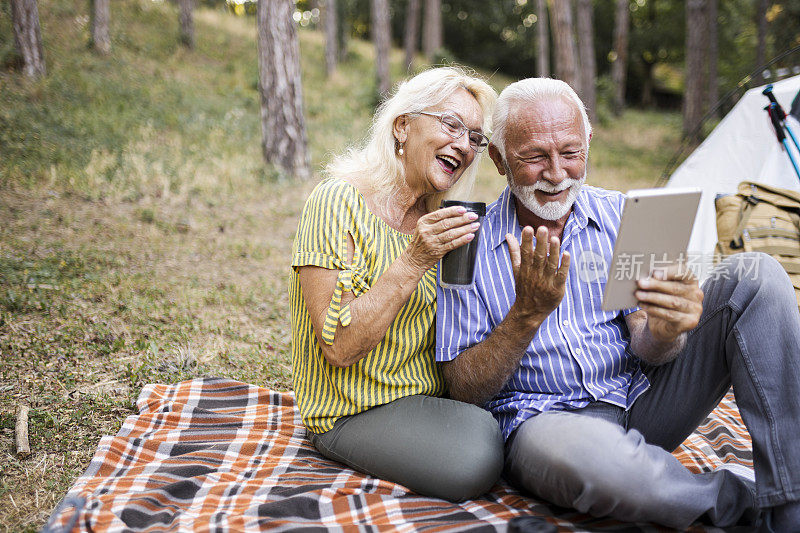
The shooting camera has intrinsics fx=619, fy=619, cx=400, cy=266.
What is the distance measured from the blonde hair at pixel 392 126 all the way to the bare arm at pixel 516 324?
620 millimetres

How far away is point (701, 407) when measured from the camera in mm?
2289

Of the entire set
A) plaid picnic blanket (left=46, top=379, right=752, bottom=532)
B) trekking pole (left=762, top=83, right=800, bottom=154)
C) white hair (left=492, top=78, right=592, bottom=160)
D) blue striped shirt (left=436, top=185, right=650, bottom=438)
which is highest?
trekking pole (left=762, top=83, right=800, bottom=154)

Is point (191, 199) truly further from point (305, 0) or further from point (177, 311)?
point (305, 0)

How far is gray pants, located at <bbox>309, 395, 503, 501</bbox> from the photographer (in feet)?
7.18

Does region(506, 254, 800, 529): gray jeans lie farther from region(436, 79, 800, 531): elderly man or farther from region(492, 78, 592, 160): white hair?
region(492, 78, 592, 160): white hair

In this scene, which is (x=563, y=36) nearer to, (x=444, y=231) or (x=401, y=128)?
(x=401, y=128)

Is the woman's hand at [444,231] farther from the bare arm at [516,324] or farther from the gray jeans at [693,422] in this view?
the gray jeans at [693,422]

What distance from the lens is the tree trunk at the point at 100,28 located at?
38.2 feet

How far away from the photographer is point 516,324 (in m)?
2.08

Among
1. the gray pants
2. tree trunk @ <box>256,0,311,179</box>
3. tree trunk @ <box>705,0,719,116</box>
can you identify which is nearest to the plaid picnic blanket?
the gray pants

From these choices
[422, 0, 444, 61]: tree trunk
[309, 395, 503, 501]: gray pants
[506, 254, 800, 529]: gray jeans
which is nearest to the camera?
[506, 254, 800, 529]: gray jeans

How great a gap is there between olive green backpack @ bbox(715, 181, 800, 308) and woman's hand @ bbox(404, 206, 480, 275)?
238 centimetres

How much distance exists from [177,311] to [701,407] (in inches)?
129

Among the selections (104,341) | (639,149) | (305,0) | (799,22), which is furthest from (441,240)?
(305,0)
